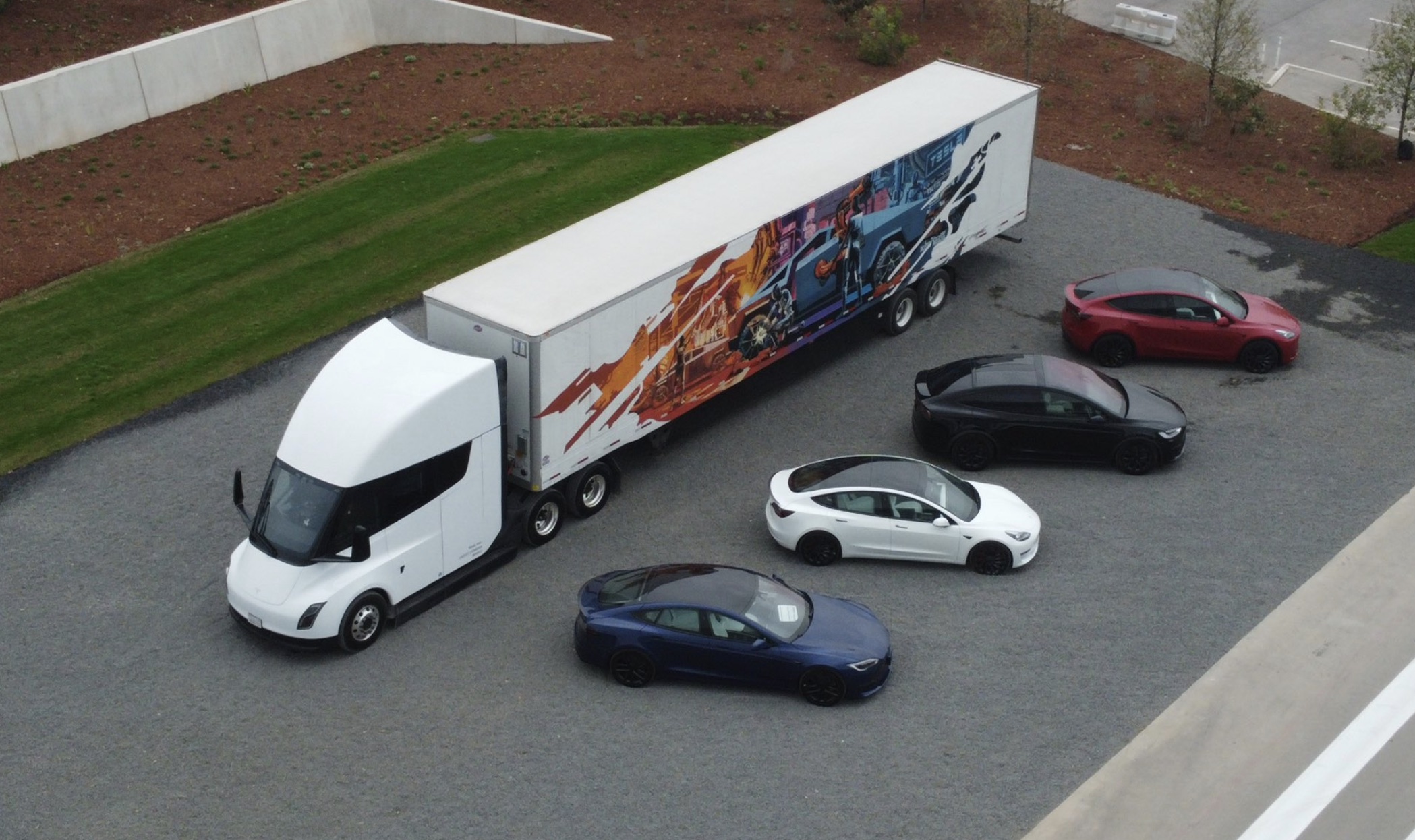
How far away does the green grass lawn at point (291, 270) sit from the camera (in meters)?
23.6

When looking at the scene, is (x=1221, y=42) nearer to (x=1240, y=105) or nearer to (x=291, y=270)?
(x=1240, y=105)

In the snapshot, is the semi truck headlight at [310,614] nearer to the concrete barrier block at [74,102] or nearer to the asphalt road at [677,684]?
the asphalt road at [677,684]

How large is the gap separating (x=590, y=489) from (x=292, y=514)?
4.40 meters

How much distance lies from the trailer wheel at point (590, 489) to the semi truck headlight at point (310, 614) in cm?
404

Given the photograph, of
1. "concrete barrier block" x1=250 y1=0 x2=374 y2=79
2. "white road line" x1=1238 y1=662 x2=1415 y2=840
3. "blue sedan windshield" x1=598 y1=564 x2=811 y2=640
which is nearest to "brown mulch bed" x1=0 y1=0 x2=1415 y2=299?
"concrete barrier block" x1=250 y1=0 x2=374 y2=79

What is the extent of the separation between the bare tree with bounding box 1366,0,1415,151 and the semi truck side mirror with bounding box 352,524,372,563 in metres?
25.2

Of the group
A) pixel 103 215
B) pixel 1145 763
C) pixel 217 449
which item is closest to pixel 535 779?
pixel 1145 763

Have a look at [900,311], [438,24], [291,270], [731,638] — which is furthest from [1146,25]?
[731,638]

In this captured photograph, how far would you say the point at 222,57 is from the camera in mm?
33062

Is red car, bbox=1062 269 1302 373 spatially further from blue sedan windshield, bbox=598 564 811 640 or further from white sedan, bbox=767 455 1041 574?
blue sedan windshield, bbox=598 564 811 640

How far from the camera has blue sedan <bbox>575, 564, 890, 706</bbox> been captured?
17141mm

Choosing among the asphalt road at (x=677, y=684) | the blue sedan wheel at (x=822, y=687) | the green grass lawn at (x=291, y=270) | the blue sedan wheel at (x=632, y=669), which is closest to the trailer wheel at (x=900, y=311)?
the asphalt road at (x=677, y=684)

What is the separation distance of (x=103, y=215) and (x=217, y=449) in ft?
30.1

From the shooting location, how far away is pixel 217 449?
72.5 feet
